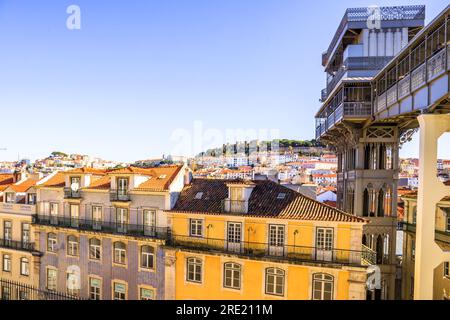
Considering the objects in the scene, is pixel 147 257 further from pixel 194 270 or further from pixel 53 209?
pixel 53 209

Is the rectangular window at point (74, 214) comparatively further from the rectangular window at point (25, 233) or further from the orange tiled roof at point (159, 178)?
the orange tiled roof at point (159, 178)

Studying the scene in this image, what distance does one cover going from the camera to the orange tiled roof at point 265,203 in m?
13.9

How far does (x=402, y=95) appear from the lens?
9.95m

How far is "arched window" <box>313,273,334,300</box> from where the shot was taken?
43.3 ft

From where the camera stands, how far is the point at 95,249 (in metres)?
18.0

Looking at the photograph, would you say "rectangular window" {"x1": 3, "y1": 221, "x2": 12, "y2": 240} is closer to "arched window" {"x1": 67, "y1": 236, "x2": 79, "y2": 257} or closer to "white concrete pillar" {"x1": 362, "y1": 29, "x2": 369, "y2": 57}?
"arched window" {"x1": 67, "y1": 236, "x2": 79, "y2": 257}

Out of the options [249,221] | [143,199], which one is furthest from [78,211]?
[249,221]

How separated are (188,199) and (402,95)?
11.1 m

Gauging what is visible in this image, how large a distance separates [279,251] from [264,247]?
2.27 feet

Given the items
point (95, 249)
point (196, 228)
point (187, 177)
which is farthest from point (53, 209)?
point (196, 228)

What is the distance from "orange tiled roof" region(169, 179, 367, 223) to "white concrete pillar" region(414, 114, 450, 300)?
7.45 meters

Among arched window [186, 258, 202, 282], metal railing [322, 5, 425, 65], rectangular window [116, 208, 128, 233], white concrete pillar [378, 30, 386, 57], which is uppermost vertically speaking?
metal railing [322, 5, 425, 65]

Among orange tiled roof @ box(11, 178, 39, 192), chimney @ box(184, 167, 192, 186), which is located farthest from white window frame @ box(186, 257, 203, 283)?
orange tiled roof @ box(11, 178, 39, 192)

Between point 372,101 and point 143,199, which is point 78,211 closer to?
point 143,199
